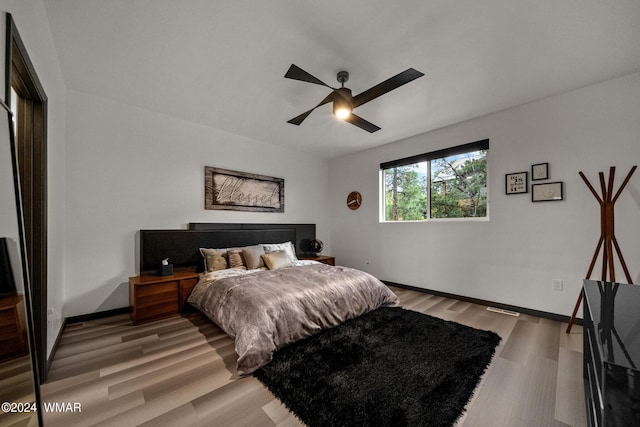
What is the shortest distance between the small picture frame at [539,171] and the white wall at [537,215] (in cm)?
5

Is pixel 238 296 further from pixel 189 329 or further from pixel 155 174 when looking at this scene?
pixel 155 174

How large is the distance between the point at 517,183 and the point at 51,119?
478 centimetres

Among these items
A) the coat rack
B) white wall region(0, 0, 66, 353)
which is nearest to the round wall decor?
the coat rack

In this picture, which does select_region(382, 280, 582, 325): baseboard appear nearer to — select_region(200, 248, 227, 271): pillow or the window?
the window

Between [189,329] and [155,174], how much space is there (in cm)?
203

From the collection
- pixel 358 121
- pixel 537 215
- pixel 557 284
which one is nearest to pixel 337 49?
Answer: pixel 358 121

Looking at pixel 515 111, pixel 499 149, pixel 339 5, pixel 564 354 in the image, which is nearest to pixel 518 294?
pixel 564 354

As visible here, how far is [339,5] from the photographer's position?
1698 mm

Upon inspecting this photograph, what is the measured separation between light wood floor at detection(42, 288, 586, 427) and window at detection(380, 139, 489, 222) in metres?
1.70

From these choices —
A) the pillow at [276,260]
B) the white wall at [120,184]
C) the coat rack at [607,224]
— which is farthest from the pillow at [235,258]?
the coat rack at [607,224]

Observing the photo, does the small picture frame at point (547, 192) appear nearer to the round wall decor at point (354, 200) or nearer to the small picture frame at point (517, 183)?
the small picture frame at point (517, 183)

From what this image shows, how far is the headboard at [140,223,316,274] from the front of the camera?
10.6ft

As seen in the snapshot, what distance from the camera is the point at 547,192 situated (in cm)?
294

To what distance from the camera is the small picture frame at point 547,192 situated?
286 centimetres
